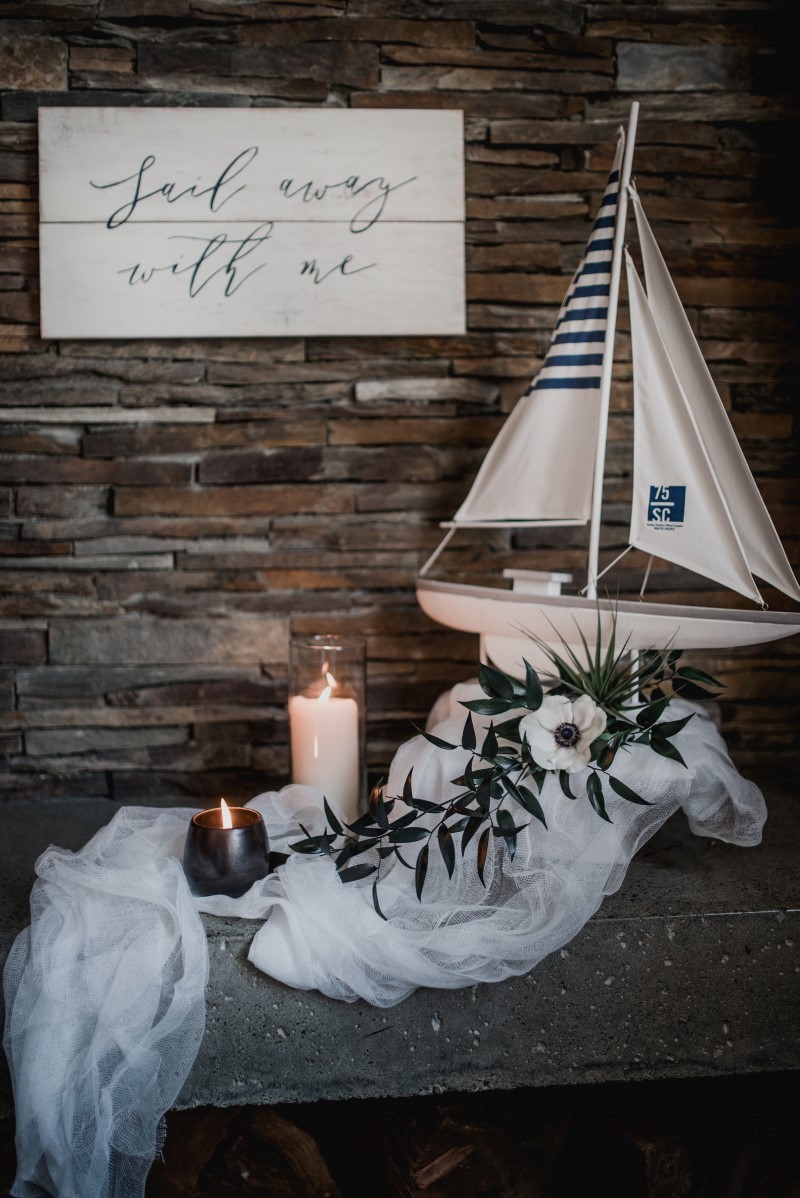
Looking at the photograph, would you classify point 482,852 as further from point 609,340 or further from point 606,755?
point 609,340

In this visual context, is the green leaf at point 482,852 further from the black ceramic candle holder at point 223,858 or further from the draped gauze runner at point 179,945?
the black ceramic candle holder at point 223,858

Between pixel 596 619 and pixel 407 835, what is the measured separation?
388 mm

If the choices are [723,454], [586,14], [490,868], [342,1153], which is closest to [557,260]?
[586,14]

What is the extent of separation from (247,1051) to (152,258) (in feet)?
3.70

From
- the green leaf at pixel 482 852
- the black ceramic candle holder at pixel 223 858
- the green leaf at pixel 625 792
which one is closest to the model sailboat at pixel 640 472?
the green leaf at pixel 625 792

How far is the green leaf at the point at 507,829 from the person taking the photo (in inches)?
37.5

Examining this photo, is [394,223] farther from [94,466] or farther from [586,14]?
[94,466]

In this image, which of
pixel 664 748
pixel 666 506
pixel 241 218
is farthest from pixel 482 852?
pixel 241 218

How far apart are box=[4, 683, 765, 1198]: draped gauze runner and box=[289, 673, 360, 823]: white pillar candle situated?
201 mm

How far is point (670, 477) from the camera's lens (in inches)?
45.1

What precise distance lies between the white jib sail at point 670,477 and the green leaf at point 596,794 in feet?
1.06

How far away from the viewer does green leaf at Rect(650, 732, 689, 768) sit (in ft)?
3.25

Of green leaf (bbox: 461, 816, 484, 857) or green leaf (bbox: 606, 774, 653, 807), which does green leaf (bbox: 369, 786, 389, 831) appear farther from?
green leaf (bbox: 606, 774, 653, 807)

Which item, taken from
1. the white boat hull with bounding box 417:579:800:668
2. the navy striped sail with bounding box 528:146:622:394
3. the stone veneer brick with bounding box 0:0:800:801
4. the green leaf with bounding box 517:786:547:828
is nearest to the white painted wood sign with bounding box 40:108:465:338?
the stone veneer brick with bounding box 0:0:800:801
